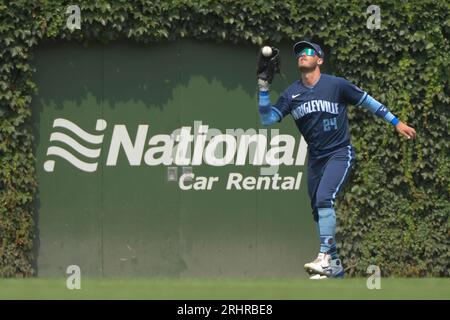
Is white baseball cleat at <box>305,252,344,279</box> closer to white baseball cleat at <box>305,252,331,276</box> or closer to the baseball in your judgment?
white baseball cleat at <box>305,252,331,276</box>

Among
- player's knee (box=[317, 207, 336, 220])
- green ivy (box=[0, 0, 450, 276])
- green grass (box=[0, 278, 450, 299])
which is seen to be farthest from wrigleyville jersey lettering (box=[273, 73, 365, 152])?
green ivy (box=[0, 0, 450, 276])

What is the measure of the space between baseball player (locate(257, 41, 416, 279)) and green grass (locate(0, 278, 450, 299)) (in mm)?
689

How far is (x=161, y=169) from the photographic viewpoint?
13.4 meters

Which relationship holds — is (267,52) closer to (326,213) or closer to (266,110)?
(266,110)

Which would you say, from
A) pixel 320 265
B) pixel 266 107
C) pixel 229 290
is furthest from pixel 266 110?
pixel 229 290

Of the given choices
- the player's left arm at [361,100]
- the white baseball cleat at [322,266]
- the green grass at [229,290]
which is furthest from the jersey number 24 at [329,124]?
the green grass at [229,290]

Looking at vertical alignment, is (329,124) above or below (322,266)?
above

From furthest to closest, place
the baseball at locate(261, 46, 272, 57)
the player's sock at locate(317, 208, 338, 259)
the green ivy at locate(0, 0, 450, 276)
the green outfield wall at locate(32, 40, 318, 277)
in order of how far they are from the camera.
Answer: the green outfield wall at locate(32, 40, 318, 277) < the green ivy at locate(0, 0, 450, 276) < the player's sock at locate(317, 208, 338, 259) < the baseball at locate(261, 46, 272, 57)

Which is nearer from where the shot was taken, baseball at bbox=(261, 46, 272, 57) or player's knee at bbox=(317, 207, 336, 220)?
baseball at bbox=(261, 46, 272, 57)

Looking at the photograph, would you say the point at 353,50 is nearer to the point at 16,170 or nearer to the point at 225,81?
the point at 225,81

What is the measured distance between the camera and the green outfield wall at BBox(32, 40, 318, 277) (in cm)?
1333

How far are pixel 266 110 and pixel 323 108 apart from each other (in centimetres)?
48

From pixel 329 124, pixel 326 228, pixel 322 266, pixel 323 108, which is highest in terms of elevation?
pixel 323 108

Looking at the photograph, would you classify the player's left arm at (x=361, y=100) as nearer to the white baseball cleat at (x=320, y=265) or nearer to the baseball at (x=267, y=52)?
the baseball at (x=267, y=52)
